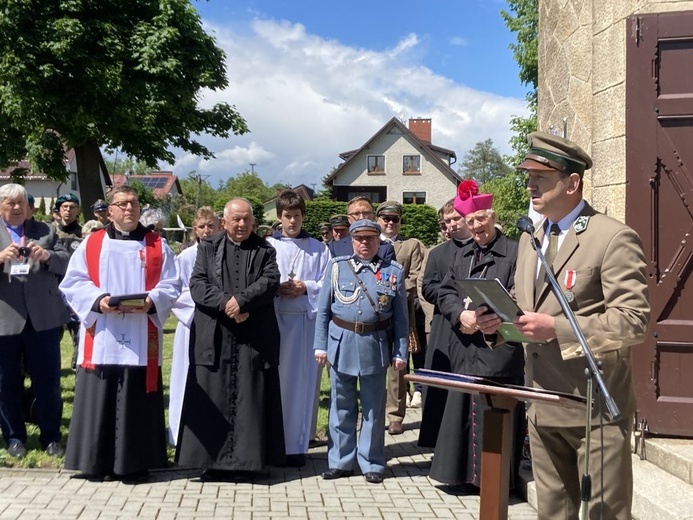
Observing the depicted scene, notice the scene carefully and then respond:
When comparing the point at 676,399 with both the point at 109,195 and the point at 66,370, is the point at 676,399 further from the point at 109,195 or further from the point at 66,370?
the point at 66,370

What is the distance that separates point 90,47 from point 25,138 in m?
3.79

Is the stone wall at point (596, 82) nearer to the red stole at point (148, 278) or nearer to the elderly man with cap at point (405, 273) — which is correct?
the elderly man with cap at point (405, 273)

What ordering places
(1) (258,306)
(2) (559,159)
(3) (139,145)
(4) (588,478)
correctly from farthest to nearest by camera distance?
(3) (139,145), (1) (258,306), (2) (559,159), (4) (588,478)

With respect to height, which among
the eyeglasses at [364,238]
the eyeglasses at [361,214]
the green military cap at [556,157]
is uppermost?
the eyeglasses at [361,214]

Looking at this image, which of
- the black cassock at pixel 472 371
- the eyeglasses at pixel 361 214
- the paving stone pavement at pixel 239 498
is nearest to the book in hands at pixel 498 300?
the black cassock at pixel 472 371

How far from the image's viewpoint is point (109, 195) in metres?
6.55

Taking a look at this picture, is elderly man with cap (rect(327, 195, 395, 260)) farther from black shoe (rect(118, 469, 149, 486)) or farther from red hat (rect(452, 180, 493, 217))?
black shoe (rect(118, 469, 149, 486))

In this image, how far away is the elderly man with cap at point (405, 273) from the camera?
8.01 metres

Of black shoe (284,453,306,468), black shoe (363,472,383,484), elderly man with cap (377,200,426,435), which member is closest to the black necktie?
black shoe (363,472,383,484)

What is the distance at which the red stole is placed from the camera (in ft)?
20.5

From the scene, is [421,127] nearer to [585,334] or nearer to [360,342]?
[360,342]

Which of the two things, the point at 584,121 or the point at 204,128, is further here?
the point at 204,128

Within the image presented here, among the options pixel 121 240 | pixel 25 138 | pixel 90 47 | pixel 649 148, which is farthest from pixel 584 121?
pixel 25 138

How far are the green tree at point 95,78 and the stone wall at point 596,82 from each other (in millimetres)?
19189
